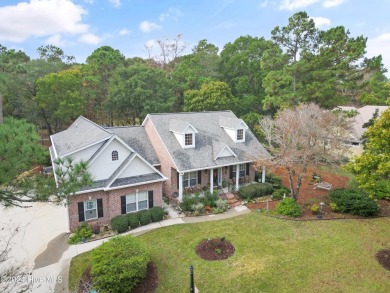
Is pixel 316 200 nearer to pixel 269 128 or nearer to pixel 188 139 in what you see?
pixel 269 128

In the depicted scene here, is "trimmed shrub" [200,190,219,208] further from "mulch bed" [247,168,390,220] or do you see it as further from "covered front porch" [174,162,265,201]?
"mulch bed" [247,168,390,220]

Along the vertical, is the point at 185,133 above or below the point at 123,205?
above

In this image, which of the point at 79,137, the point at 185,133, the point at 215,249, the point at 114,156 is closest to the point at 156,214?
the point at 114,156

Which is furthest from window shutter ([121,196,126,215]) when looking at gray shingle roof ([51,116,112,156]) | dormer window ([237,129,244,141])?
dormer window ([237,129,244,141])

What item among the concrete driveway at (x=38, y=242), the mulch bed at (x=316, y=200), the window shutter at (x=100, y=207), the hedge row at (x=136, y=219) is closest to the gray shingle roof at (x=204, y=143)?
the hedge row at (x=136, y=219)

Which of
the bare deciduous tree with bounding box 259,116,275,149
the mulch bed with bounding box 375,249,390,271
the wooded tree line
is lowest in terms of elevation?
the mulch bed with bounding box 375,249,390,271

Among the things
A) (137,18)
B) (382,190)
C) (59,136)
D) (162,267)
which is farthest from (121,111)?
(382,190)
